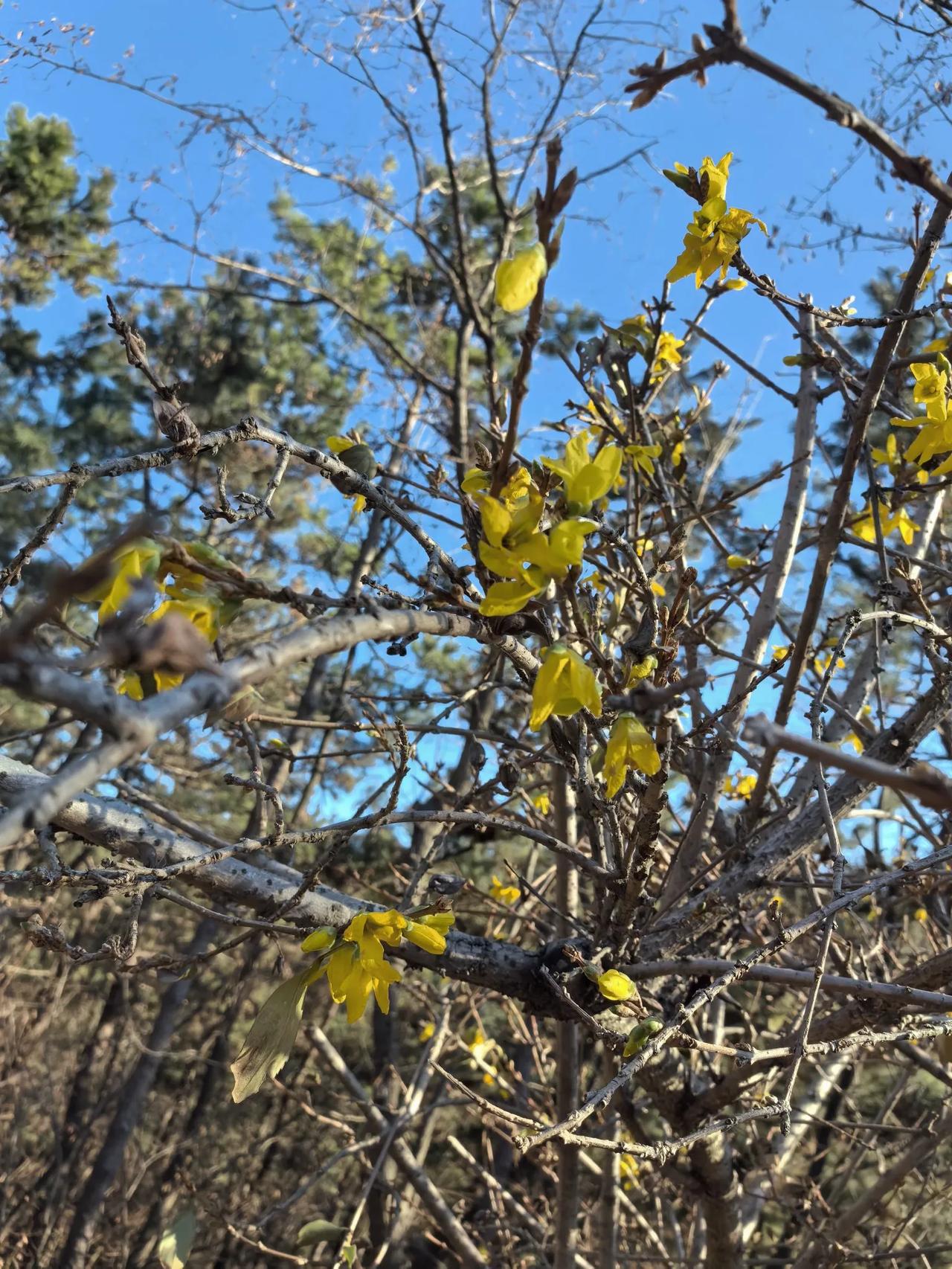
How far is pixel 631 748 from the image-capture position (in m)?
1.15

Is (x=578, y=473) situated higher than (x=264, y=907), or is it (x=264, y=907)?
→ (x=578, y=473)

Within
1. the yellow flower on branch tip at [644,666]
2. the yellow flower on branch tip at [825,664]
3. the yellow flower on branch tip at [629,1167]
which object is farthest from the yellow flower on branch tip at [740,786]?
the yellow flower on branch tip at [644,666]

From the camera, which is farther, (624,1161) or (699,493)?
(624,1161)

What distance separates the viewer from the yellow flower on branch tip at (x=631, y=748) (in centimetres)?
115

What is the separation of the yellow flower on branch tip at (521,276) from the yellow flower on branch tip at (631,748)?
55 cm

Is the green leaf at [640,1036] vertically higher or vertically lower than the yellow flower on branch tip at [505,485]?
lower

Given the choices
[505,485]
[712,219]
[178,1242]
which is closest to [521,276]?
[505,485]

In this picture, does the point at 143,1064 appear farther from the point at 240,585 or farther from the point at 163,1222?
the point at 240,585

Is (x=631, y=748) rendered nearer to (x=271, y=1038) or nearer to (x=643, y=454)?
(x=271, y=1038)

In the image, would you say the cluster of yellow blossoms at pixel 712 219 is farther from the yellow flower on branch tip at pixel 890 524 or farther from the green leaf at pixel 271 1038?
the green leaf at pixel 271 1038

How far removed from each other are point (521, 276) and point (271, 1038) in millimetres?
1088

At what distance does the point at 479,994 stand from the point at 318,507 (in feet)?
21.9

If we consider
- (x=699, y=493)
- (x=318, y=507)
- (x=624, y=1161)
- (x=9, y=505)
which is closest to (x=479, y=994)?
(x=624, y=1161)

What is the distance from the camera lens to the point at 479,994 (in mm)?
3520
